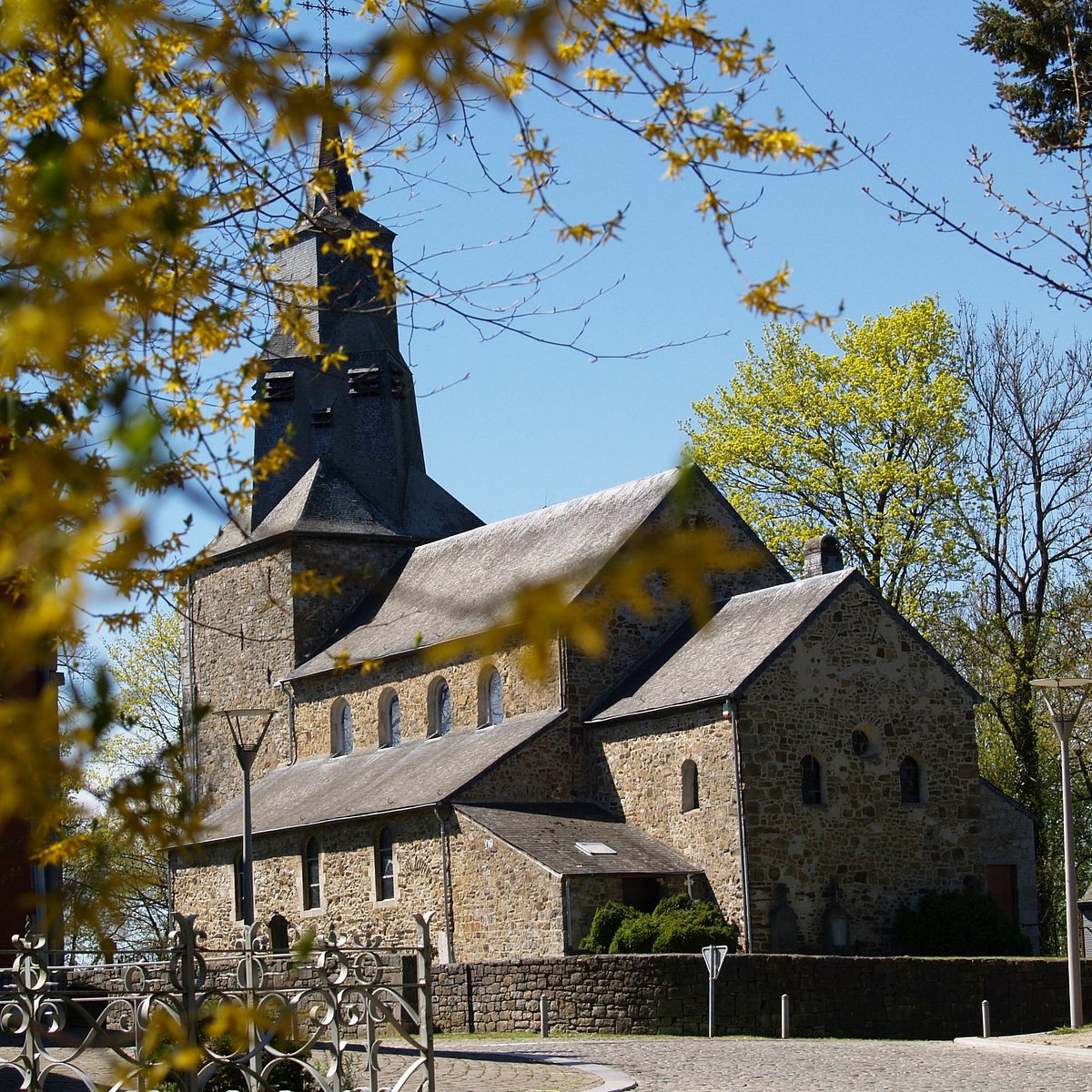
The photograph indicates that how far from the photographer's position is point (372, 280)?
3900cm

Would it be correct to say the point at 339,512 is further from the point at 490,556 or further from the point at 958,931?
the point at 958,931

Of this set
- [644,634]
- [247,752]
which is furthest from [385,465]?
[247,752]

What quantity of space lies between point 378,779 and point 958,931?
1100 cm

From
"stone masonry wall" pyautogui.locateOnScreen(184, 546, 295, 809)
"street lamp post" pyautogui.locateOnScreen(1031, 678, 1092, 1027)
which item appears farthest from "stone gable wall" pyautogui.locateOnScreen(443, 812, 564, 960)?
"stone masonry wall" pyautogui.locateOnScreen(184, 546, 295, 809)

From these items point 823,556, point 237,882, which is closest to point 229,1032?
point 823,556

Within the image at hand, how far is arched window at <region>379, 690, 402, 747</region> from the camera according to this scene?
34.5m

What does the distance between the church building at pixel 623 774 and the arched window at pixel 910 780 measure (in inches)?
2.0

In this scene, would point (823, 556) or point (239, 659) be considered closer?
point (823, 556)

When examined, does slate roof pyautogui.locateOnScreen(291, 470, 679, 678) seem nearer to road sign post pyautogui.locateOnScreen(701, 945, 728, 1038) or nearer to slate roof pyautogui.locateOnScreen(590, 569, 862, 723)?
slate roof pyautogui.locateOnScreen(590, 569, 862, 723)

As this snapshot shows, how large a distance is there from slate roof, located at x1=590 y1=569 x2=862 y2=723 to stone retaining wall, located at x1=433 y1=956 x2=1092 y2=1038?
5721 millimetres

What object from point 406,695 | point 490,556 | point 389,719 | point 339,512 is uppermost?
point 339,512

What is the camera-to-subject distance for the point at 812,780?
27.9 metres

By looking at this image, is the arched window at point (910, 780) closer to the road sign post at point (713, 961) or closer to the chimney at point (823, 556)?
the chimney at point (823, 556)

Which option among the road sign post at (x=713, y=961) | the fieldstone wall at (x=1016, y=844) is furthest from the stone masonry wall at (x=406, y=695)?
the road sign post at (x=713, y=961)
